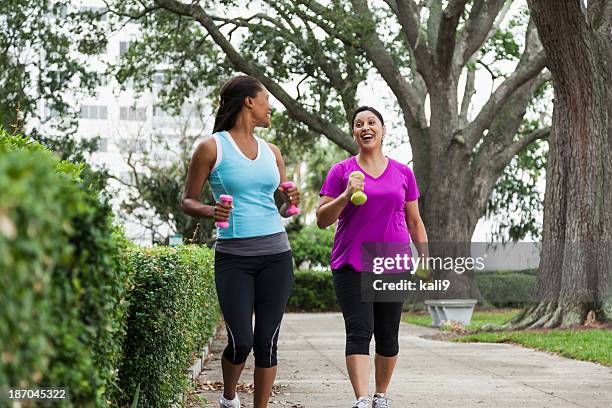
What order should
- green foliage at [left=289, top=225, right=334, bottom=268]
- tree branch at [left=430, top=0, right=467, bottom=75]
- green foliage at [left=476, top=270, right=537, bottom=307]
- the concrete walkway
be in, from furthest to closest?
green foliage at [left=289, top=225, right=334, bottom=268]
green foliage at [left=476, top=270, right=537, bottom=307]
tree branch at [left=430, top=0, right=467, bottom=75]
the concrete walkway

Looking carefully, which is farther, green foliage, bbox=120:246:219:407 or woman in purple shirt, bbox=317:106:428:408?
woman in purple shirt, bbox=317:106:428:408

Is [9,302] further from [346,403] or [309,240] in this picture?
[309,240]

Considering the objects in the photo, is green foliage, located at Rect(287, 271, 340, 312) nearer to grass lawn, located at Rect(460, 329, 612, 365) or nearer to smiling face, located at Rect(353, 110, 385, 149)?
grass lawn, located at Rect(460, 329, 612, 365)

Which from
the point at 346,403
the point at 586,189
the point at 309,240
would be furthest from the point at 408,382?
the point at 309,240

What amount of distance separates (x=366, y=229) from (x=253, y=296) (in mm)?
1075

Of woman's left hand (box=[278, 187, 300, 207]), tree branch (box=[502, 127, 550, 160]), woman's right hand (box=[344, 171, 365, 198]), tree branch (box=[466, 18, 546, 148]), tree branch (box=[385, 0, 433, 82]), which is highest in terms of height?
tree branch (box=[385, 0, 433, 82])

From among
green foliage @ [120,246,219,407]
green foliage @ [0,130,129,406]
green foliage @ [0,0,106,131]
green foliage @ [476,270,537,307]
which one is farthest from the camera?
green foliage @ [476,270,537,307]

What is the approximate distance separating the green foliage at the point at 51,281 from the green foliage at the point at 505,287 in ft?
89.3

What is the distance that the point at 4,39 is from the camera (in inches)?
1134

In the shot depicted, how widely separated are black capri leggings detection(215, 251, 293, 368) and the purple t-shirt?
75 cm

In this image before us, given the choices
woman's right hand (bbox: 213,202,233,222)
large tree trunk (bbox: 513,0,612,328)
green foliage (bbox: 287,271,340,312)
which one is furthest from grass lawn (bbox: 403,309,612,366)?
green foliage (bbox: 287,271,340,312)

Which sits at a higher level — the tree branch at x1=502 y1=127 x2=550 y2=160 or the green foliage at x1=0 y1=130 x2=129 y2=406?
the tree branch at x1=502 y1=127 x2=550 y2=160

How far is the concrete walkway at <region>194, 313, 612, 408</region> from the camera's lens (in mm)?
7977

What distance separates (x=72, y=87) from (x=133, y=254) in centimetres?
2609
